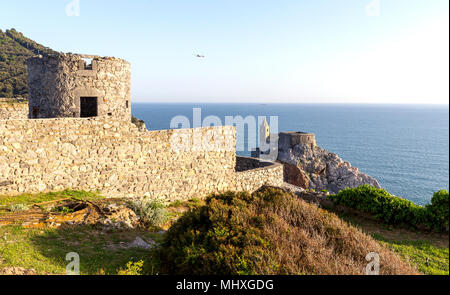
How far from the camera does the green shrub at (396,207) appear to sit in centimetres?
1079

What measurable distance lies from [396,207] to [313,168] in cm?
3438

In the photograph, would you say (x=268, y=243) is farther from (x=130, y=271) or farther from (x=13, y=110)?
(x=13, y=110)

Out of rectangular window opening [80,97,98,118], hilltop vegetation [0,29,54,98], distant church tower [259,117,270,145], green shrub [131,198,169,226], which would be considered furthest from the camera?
distant church tower [259,117,270,145]

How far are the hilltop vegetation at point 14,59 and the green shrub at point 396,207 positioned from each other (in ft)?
98.5

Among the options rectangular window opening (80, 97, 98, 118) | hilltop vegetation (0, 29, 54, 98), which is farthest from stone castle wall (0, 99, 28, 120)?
hilltop vegetation (0, 29, 54, 98)

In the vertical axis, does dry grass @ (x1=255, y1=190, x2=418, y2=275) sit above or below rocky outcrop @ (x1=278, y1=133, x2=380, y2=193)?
above

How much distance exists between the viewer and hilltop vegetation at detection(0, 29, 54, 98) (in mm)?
35000

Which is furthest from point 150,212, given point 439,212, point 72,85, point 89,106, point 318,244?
point 439,212

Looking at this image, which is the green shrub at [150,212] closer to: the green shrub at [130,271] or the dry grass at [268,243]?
the dry grass at [268,243]

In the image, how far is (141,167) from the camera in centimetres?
1371

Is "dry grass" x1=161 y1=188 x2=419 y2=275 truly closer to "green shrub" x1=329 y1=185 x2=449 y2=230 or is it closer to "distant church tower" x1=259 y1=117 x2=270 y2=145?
"green shrub" x1=329 y1=185 x2=449 y2=230

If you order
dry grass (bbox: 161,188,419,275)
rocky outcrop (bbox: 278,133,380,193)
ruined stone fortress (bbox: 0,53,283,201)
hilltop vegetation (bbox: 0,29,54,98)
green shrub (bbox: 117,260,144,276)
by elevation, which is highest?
hilltop vegetation (bbox: 0,29,54,98)

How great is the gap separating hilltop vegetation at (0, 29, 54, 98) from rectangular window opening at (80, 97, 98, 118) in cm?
2091
